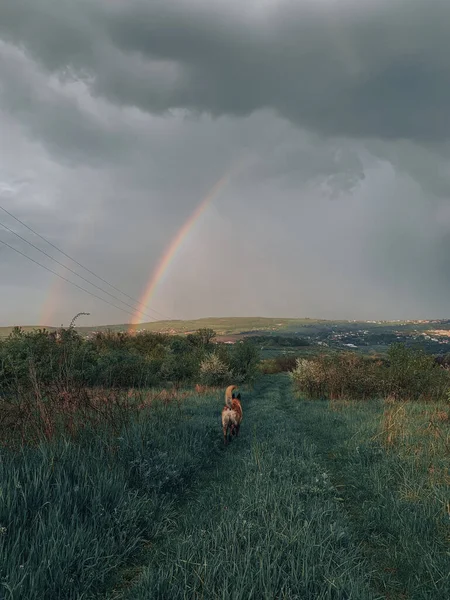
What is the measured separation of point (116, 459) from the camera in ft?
19.7

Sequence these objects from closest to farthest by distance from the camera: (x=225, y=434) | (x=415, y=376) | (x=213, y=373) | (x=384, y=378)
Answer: (x=225, y=434) → (x=415, y=376) → (x=384, y=378) → (x=213, y=373)

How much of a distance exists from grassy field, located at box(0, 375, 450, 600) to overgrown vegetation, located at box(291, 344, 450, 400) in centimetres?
1687

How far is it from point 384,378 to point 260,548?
23297 millimetres

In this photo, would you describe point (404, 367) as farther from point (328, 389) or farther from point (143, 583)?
point (143, 583)

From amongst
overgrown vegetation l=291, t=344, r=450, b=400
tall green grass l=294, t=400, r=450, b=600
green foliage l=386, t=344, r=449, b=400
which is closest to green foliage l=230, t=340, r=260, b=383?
overgrown vegetation l=291, t=344, r=450, b=400

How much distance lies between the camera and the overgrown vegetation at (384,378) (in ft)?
75.9

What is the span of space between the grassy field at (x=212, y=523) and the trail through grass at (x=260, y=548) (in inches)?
0.7

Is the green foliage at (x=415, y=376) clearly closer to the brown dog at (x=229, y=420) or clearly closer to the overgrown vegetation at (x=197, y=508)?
the overgrown vegetation at (x=197, y=508)

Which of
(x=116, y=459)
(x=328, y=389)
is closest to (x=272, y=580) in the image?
(x=116, y=459)

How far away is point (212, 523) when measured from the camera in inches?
176

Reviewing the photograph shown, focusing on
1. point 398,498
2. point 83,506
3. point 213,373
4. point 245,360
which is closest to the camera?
point 83,506

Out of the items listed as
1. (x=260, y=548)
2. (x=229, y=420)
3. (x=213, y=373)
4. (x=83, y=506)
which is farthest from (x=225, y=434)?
(x=213, y=373)

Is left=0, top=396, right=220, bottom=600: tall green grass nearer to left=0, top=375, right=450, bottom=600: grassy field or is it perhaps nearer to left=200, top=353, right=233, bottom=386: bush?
left=0, top=375, right=450, bottom=600: grassy field

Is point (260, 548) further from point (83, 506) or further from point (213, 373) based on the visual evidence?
point (213, 373)
